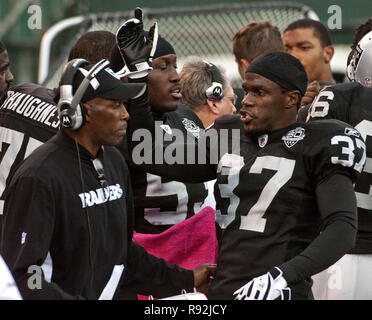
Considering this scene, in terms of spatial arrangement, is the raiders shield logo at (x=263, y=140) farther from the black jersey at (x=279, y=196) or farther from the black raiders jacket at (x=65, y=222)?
the black raiders jacket at (x=65, y=222)

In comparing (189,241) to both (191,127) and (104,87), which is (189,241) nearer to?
(191,127)

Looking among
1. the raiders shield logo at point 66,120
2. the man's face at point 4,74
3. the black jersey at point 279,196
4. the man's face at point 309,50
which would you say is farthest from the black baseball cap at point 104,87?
the man's face at point 309,50

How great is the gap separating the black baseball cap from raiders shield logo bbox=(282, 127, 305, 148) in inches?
28.4

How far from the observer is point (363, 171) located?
4902mm

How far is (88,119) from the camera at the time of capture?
4090mm

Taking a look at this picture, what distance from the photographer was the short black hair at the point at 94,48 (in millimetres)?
5430

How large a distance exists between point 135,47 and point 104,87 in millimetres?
625

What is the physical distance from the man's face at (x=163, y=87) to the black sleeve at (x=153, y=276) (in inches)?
40.6

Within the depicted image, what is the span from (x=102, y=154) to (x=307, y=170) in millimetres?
922

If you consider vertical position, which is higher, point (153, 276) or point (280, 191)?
point (280, 191)

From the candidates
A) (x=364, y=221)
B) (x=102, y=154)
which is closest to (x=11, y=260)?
(x=102, y=154)
